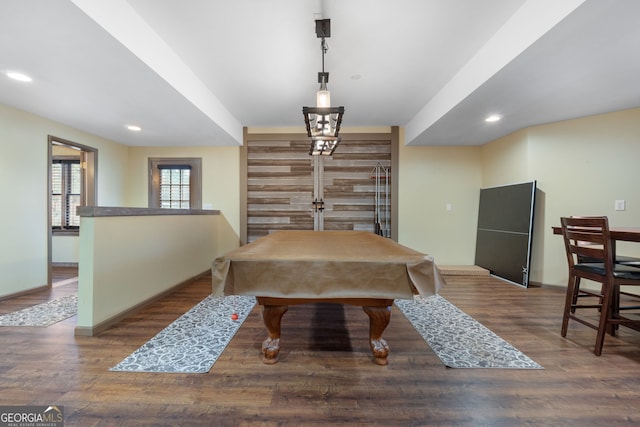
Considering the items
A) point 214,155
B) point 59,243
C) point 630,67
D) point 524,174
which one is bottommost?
point 59,243

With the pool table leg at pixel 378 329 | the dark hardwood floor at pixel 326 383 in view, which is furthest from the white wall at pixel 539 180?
the pool table leg at pixel 378 329

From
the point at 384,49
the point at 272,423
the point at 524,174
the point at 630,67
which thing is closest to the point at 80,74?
the point at 384,49

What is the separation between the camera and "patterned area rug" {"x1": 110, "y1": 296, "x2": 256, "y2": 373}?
1.80 metres

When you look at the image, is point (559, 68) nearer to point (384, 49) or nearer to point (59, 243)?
point (384, 49)

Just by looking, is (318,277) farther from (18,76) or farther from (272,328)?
(18,76)

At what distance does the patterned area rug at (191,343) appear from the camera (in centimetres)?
180

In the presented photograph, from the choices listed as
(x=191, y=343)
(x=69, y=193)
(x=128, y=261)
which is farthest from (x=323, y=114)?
(x=69, y=193)

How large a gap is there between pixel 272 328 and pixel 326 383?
1.61ft

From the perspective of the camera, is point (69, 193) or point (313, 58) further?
point (69, 193)

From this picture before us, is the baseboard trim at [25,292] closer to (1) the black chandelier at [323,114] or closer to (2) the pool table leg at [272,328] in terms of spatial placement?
(2) the pool table leg at [272,328]

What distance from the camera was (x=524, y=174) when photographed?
3.93 meters

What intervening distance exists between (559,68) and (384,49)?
4.78 ft

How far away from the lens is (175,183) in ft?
16.6

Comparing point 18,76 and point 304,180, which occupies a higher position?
point 18,76
